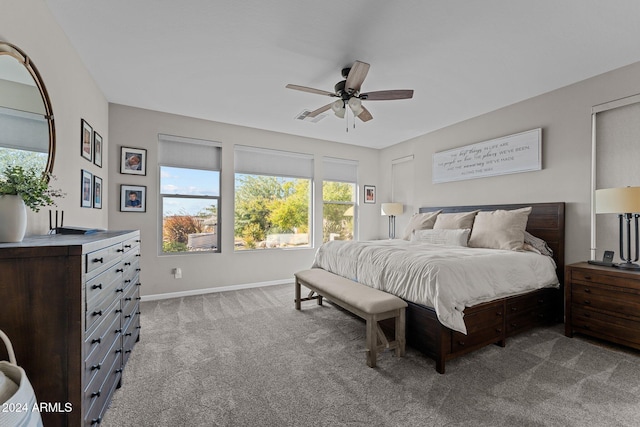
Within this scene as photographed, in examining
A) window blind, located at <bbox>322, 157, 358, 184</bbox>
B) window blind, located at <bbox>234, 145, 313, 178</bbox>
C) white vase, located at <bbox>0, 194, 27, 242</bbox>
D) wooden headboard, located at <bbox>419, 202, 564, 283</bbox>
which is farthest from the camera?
window blind, located at <bbox>322, 157, 358, 184</bbox>

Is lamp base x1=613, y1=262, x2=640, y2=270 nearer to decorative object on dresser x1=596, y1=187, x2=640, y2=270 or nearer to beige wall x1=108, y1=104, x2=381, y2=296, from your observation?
decorative object on dresser x1=596, y1=187, x2=640, y2=270

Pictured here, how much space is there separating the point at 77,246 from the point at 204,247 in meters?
3.30

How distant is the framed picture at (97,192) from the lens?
313 cm

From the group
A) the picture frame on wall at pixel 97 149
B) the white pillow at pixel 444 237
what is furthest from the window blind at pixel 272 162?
the white pillow at pixel 444 237

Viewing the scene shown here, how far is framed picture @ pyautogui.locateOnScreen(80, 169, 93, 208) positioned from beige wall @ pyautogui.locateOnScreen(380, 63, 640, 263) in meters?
4.83

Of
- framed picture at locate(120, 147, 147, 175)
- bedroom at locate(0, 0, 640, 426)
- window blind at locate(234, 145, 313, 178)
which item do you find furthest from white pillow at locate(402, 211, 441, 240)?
framed picture at locate(120, 147, 147, 175)

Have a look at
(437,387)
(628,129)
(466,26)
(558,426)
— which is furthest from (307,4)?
(628,129)

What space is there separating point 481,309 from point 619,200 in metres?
1.56

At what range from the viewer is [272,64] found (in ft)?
9.02

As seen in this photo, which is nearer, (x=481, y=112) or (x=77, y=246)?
(x=77, y=246)

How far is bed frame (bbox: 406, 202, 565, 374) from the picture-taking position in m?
2.20

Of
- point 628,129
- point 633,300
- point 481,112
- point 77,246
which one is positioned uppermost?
point 481,112

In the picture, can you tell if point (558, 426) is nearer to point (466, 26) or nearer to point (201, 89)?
point (466, 26)

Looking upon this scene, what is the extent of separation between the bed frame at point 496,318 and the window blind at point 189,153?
3.59 metres
